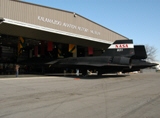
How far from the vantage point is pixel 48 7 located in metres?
19.0

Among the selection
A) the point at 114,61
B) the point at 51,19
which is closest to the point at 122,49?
the point at 114,61

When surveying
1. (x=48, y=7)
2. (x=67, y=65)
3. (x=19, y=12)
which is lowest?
(x=67, y=65)

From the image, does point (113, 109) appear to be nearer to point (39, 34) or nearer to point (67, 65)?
point (67, 65)

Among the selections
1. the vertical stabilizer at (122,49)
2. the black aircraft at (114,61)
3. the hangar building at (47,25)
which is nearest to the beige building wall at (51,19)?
the hangar building at (47,25)

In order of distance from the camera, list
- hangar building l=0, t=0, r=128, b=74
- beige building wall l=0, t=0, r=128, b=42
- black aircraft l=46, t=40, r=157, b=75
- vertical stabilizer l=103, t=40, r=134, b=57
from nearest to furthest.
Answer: beige building wall l=0, t=0, r=128, b=42
hangar building l=0, t=0, r=128, b=74
black aircraft l=46, t=40, r=157, b=75
vertical stabilizer l=103, t=40, r=134, b=57

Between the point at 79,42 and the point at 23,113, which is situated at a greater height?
the point at 79,42

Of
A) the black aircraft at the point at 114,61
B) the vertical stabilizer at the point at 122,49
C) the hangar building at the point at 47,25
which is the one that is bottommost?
the black aircraft at the point at 114,61

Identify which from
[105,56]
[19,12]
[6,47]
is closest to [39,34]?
[19,12]

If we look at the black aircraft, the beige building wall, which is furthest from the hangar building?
the black aircraft

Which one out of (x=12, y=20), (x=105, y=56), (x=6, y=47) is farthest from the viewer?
(x=6, y=47)

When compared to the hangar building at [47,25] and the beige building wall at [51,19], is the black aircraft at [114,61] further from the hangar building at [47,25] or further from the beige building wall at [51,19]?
the beige building wall at [51,19]

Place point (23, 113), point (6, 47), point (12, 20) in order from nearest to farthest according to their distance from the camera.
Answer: point (23, 113)
point (12, 20)
point (6, 47)

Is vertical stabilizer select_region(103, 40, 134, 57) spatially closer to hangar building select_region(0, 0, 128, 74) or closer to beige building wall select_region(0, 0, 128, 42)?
hangar building select_region(0, 0, 128, 74)

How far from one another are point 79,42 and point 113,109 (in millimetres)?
20721
